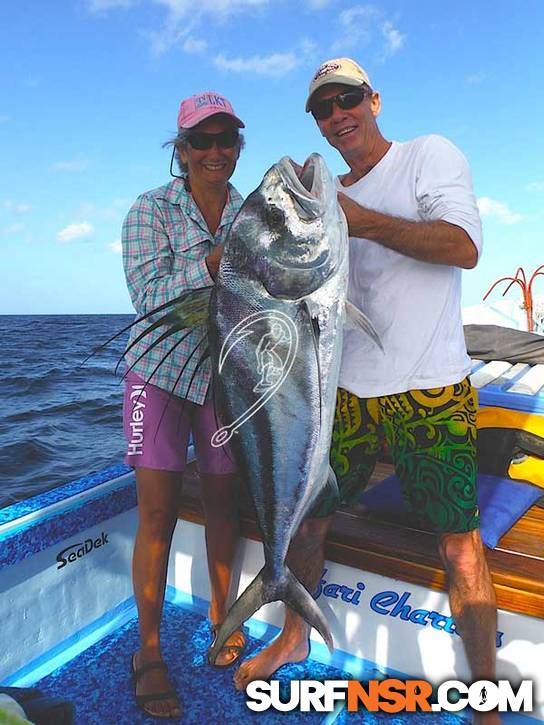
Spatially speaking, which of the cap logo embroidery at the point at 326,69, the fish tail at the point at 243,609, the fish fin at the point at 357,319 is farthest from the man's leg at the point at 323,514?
the cap logo embroidery at the point at 326,69

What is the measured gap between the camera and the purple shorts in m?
2.63

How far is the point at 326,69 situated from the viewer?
2.34m

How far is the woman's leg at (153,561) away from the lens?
2678 mm

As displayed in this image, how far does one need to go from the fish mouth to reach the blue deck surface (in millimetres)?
2307

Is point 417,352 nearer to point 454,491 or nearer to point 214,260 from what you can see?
point 454,491

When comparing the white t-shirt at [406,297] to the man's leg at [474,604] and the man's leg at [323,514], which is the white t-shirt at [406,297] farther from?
the man's leg at [474,604]

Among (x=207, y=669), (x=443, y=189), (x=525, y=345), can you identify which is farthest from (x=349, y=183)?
(x=525, y=345)

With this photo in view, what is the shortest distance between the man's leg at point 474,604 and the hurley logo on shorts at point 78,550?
1.97m

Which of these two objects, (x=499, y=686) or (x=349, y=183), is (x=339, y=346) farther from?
(x=499, y=686)

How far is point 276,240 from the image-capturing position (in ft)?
6.05

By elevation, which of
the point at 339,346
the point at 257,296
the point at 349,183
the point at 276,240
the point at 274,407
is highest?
the point at 349,183

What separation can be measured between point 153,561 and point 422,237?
6.16 ft

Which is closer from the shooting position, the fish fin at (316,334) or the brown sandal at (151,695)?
the fish fin at (316,334)

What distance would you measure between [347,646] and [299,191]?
7.86 ft
